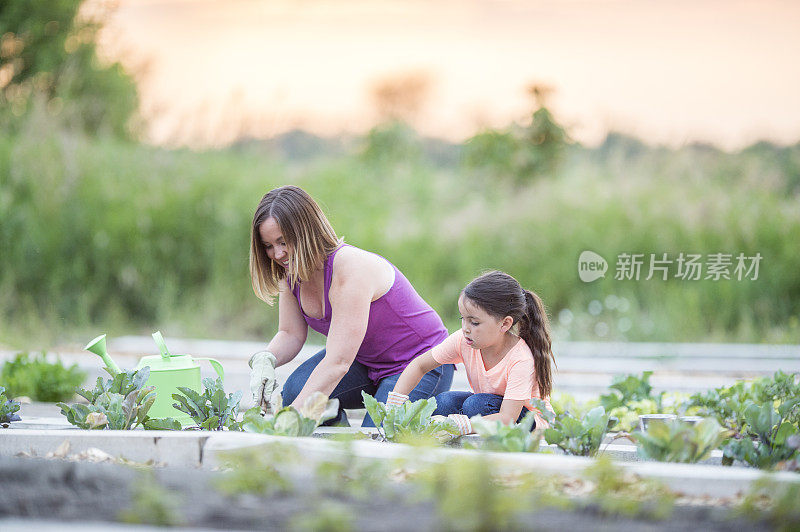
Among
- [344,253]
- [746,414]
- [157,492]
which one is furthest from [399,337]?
[157,492]

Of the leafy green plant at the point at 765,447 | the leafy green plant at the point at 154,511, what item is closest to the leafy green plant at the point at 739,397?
the leafy green plant at the point at 765,447

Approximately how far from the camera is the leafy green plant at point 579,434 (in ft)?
7.07

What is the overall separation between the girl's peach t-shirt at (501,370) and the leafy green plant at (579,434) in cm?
50

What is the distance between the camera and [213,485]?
1.63 meters

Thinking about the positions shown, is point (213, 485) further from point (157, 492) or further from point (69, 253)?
point (69, 253)

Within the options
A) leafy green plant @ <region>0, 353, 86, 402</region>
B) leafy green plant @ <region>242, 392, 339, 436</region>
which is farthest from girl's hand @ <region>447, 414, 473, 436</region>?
leafy green plant @ <region>0, 353, 86, 402</region>

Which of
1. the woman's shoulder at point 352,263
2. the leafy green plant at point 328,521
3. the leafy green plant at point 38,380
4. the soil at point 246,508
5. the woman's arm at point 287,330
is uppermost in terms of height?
the woman's shoulder at point 352,263

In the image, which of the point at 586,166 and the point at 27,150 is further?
the point at 586,166

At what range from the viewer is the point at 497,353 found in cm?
287

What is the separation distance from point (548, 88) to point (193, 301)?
4368 mm

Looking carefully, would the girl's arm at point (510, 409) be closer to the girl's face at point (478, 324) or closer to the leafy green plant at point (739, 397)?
the girl's face at point (478, 324)

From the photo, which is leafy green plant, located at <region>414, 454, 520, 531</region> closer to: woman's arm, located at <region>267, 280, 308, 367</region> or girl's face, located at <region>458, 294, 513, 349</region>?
girl's face, located at <region>458, 294, 513, 349</region>

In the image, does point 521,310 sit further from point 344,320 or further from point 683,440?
point 683,440

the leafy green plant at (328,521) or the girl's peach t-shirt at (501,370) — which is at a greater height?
the girl's peach t-shirt at (501,370)
